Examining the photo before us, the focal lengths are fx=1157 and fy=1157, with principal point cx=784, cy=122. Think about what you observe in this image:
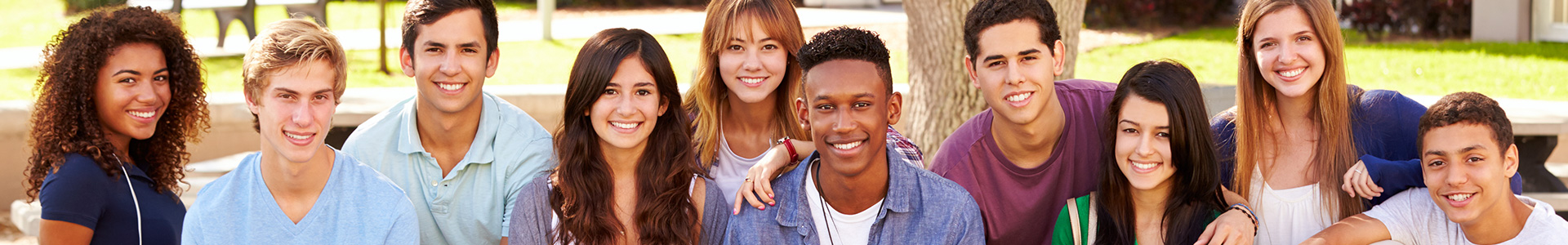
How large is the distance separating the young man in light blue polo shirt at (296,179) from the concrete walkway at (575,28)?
896 centimetres

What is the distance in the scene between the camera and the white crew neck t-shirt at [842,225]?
11.5 feet

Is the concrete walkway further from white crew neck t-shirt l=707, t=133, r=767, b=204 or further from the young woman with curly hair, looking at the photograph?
Result: the young woman with curly hair

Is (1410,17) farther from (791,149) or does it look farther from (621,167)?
(621,167)

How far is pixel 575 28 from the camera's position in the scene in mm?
16047

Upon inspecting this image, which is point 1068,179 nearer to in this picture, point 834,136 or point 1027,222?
point 1027,222

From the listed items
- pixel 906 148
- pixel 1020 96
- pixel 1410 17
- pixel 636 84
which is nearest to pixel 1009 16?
pixel 1020 96

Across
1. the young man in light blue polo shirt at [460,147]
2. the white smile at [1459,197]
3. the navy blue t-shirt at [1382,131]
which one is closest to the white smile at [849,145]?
the young man in light blue polo shirt at [460,147]

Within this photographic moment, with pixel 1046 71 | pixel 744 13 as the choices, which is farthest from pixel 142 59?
pixel 1046 71

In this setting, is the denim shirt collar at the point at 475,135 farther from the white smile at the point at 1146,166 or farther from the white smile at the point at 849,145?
the white smile at the point at 1146,166

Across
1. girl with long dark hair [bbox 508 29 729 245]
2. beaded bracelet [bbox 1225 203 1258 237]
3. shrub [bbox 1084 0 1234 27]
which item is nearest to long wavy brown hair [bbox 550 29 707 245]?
girl with long dark hair [bbox 508 29 729 245]

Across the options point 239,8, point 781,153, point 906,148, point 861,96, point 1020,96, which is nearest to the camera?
point 861,96

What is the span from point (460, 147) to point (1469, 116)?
10.6 ft

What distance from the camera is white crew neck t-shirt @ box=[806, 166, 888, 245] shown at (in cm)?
351

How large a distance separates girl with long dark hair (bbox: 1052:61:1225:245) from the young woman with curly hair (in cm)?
294
